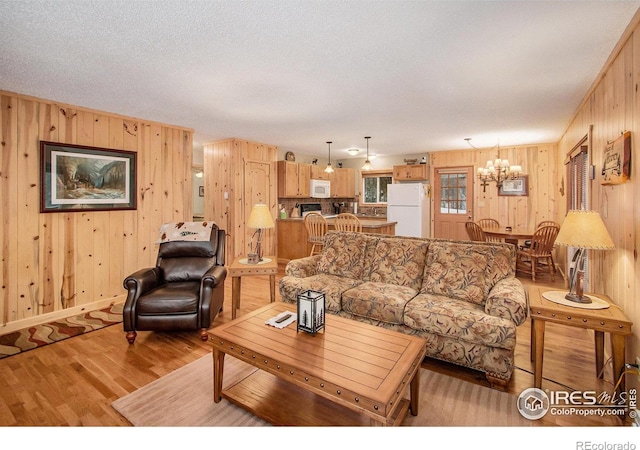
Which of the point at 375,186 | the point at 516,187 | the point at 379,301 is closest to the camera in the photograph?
the point at 379,301

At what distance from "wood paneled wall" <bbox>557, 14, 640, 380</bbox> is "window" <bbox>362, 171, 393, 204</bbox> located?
493cm

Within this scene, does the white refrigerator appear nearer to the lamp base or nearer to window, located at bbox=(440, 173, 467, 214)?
window, located at bbox=(440, 173, 467, 214)

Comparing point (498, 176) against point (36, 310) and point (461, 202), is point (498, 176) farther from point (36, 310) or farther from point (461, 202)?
point (36, 310)

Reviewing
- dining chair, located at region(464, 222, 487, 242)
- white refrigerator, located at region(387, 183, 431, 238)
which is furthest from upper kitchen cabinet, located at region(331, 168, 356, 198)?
dining chair, located at region(464, 222, 487, 242)

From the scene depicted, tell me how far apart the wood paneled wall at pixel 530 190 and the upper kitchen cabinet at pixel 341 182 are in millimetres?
2223

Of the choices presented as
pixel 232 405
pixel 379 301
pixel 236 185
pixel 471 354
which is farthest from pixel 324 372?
pixel 236 185

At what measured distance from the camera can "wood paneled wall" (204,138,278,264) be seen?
5586 millimetres

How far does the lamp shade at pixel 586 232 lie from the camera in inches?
76.9

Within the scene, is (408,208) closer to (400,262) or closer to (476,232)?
(476,232)

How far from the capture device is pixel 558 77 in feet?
9.52

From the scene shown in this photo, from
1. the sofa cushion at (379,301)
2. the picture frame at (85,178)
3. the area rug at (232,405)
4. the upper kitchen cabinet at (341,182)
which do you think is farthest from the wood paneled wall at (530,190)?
the picture frame at (85,178)

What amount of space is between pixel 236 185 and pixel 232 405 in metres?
4.09

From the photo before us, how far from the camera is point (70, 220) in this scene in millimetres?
3680

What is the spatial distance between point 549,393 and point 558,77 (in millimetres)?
2668
